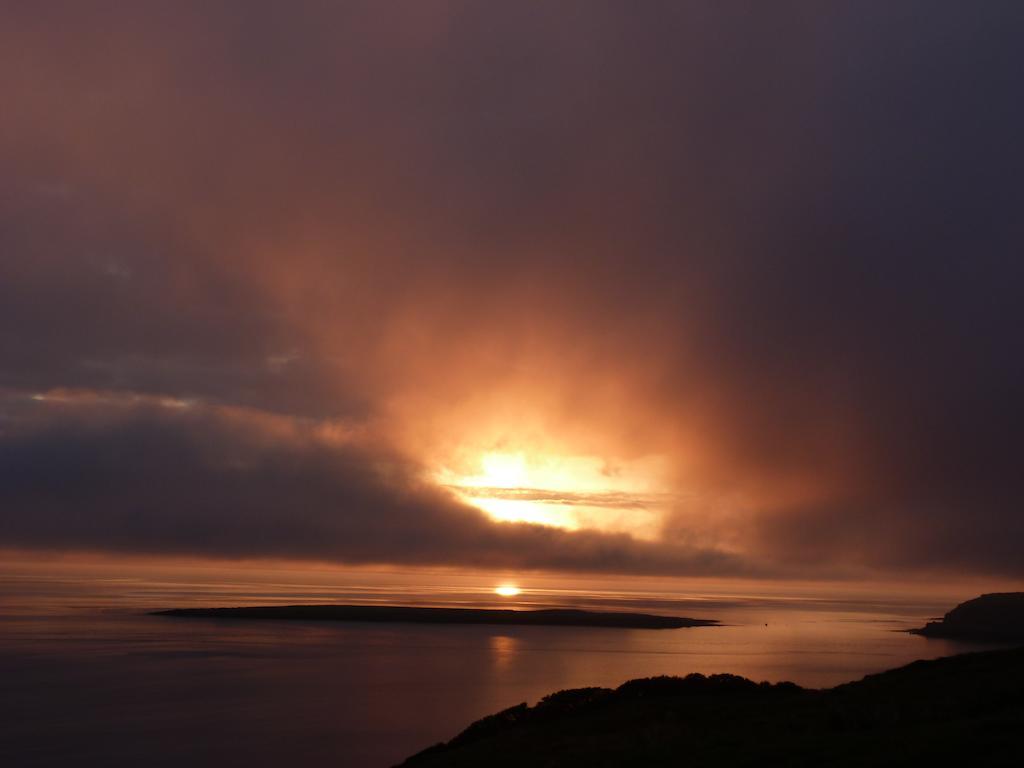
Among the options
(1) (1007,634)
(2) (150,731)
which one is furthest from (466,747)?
(1) (1007,634)

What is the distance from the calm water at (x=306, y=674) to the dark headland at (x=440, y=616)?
1250 centimetres

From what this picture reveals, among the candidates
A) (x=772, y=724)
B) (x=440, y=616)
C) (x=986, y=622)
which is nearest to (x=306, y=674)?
(x=772, y=724)

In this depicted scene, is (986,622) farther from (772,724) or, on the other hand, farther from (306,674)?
(772,724)

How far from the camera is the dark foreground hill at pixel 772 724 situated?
19516mm

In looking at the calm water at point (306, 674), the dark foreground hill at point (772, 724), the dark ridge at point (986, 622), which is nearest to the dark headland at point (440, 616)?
the calm water at point (306, 674)

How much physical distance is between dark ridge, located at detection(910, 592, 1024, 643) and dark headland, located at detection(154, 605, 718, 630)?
43709 millimetres

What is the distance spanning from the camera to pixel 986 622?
548 ft

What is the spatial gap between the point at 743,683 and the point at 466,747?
12.2 m

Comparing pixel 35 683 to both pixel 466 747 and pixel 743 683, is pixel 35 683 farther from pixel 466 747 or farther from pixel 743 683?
pixel 743 683

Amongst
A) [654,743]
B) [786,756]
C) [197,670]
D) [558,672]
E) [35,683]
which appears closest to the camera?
[786,756]

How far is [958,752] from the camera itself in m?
17.7

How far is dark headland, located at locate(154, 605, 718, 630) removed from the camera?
172 m

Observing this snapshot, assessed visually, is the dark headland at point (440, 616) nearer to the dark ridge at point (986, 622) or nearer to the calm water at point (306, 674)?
the calm water at point (306, 674)

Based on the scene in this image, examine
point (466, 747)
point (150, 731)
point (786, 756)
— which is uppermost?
point (786, 756)
